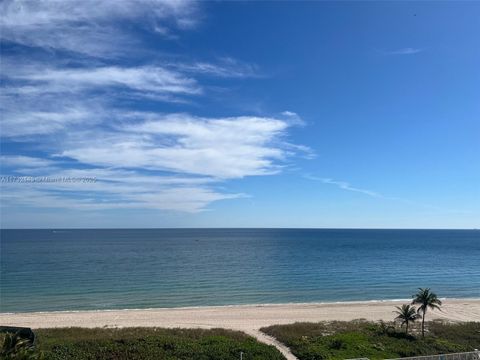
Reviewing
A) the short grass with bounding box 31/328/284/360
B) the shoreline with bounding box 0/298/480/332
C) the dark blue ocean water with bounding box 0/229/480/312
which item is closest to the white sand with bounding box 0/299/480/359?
the shoreline with bounding box 0/298/480/332

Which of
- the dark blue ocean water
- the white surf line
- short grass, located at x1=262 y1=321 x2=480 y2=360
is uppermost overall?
short grass, located at x1=262 y1=321 x2=480 y2=360

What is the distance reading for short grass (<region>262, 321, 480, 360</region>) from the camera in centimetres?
2919

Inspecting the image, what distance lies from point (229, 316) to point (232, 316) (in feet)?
1.04

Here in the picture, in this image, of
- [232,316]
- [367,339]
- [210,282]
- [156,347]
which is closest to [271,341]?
[367,339]

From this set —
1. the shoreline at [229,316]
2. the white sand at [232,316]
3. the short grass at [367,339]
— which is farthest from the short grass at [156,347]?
the shoreline at [229,316]

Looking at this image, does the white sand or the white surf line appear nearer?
the white surf line

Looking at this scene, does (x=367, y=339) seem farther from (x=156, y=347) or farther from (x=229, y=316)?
(x=156, y=347)

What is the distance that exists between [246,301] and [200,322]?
15864 millimetres

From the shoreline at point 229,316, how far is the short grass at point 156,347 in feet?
17.8

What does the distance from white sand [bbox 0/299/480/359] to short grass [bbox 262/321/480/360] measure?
2.95m

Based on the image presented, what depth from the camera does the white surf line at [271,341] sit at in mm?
28734

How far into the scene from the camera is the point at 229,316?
42000 mm

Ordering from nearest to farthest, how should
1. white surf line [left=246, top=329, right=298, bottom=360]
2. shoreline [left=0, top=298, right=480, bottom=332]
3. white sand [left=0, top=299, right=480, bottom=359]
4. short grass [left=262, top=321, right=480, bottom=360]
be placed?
white surf line [left=246, top=329, right=298, bottom=360], short grass [left=262, top=321, right=480, bottom=360], white sand [left=0, top=299, right=480, bottom=359], shoreline [left=0, top=298, right=480, bottom=332]

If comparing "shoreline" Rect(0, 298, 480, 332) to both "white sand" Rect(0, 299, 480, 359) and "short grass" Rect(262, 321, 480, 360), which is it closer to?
"white sand" Rect(0, 299, 480, 359)
